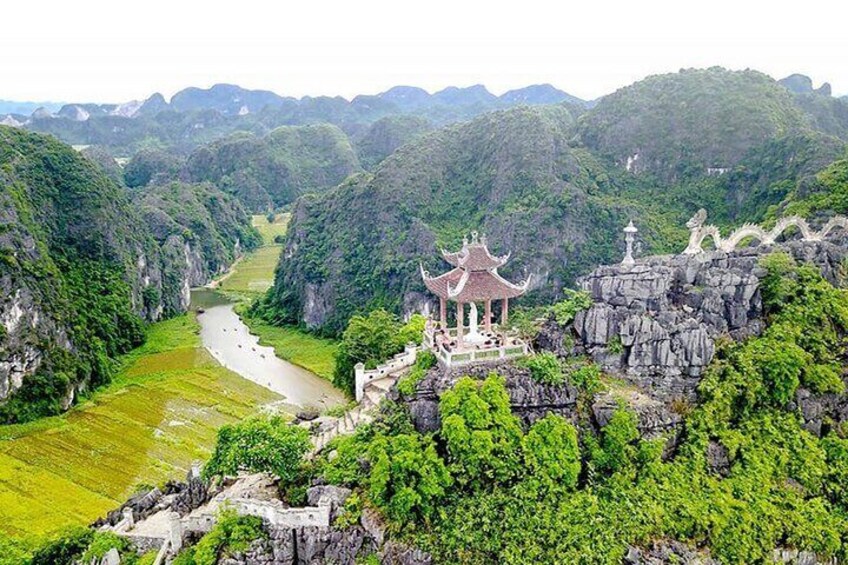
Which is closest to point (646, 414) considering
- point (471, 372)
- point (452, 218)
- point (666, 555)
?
point (666, 555)

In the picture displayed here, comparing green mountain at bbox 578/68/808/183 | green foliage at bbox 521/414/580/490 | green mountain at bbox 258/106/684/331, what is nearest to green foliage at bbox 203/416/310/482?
green foliage at bbox 521/414/580/490

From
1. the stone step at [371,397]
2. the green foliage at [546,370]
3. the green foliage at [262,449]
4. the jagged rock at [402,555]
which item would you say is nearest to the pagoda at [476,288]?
the green foliage at [546,370]

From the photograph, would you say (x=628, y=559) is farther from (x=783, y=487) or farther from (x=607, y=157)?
(x=607, y=157)

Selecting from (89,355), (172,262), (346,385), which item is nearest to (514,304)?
(346,385)

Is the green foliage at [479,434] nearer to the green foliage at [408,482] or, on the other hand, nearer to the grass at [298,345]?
the green foliage at [408,482]

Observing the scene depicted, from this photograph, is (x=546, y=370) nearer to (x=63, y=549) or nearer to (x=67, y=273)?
(x=63, y=549)

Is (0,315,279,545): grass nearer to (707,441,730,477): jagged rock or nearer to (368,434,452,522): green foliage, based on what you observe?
(368,434,452,522): green foliage
